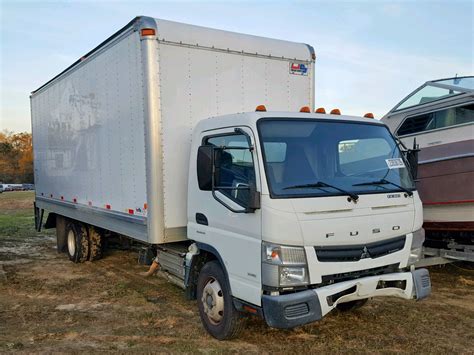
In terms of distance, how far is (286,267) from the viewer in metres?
3.99

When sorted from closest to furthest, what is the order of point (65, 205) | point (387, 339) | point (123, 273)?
point (387, 339)
point (123, 273)
point (65, 205)

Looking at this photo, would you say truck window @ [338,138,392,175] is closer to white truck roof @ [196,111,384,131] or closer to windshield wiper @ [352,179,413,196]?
windshield wiper @ [352,179,413,196]

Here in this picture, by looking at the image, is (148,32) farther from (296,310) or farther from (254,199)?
(296,310)

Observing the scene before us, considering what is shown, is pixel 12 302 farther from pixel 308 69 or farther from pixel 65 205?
pixel 308 69

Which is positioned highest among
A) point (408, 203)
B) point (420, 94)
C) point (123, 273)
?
point (420, 94)

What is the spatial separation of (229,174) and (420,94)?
18.6ft

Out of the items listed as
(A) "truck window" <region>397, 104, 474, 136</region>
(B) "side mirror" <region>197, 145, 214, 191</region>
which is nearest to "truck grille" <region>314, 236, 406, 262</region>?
(B) "side mirror" <region>197, 145, 214, 191</region>

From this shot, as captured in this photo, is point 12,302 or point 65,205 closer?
point 12,302

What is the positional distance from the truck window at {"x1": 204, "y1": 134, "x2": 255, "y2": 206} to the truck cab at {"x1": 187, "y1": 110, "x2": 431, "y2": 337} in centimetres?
1

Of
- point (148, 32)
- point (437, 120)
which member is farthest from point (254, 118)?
point (437, 120)

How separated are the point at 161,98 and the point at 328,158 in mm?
2141

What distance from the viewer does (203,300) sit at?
507cm

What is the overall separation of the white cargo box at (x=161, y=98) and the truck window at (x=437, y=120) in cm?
271

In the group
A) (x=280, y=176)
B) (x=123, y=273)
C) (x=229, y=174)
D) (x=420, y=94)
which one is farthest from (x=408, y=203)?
(x=123, y=273)
